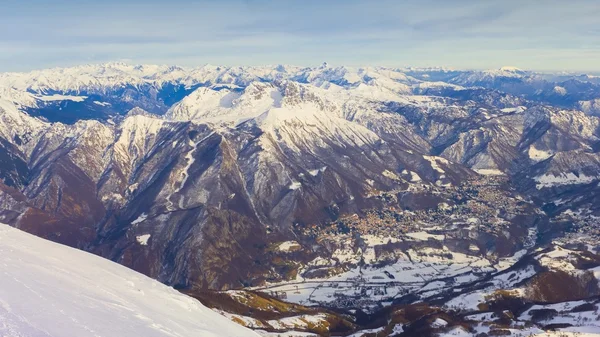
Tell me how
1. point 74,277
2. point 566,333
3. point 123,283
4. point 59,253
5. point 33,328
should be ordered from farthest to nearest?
point 566,333 < point 59,253 < point 123,283 < point 74,277 < point 33,328

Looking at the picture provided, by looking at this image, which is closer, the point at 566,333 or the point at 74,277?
the point at 74,277

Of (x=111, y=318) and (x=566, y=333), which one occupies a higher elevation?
(x=111, y=318)

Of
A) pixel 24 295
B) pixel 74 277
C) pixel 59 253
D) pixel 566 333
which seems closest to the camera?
pixel 24 295

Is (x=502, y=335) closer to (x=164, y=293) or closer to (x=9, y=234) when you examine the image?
(x=164, y=293)

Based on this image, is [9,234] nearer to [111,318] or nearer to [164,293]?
[164,293]

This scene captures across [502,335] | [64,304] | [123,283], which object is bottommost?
[502,335]

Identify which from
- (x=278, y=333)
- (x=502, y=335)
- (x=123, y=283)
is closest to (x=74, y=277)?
(x=123, y=283)

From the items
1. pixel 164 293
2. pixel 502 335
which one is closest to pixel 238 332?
pixel 164 293
